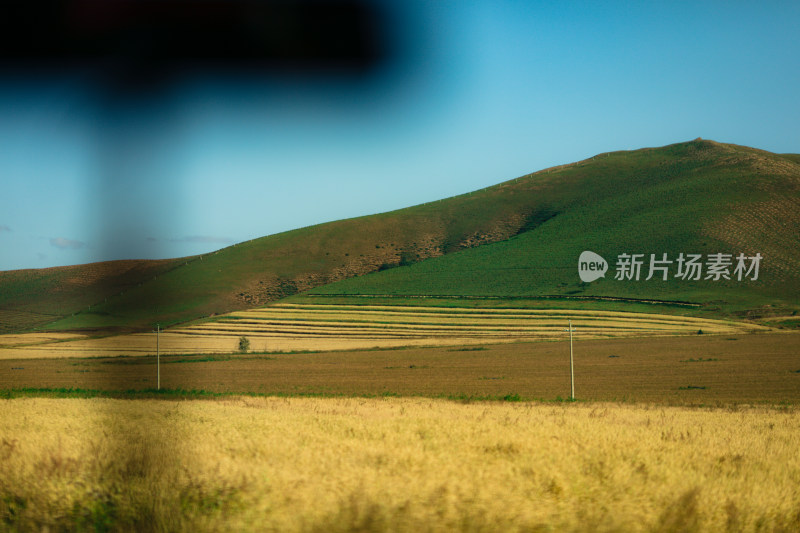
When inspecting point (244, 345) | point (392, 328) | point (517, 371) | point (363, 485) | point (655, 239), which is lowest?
point (517, 371)

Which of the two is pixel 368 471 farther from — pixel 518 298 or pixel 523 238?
pixel 523 238

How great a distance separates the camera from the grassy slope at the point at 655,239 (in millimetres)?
96500

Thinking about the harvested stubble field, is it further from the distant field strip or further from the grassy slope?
the grassy slope

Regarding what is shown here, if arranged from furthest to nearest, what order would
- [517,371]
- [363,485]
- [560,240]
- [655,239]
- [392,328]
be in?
[560,240], [655,239], [392,328], [517,371], [363,485]

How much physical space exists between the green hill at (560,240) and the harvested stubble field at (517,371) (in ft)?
73.5

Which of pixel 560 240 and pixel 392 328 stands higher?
pixel 560 240

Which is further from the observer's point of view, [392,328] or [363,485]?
[392,328]

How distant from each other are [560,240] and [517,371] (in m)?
79.1

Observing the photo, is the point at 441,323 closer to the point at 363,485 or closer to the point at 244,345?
the point at 244,345

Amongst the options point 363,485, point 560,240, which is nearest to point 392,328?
point 560,240

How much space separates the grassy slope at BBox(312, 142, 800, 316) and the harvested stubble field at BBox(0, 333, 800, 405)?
2746 cm

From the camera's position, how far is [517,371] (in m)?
50.2

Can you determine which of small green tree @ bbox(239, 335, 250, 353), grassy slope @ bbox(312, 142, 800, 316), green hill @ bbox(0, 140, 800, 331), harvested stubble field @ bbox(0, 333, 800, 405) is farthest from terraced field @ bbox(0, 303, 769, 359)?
grassy slope @ bbox(312, 142, 800, 316)

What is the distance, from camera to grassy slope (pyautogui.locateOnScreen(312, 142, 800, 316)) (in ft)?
317
